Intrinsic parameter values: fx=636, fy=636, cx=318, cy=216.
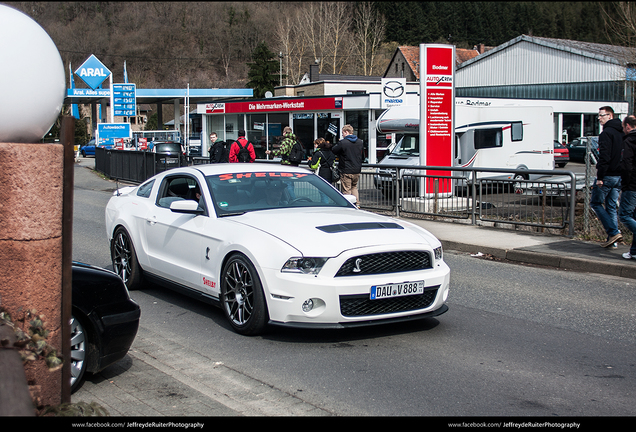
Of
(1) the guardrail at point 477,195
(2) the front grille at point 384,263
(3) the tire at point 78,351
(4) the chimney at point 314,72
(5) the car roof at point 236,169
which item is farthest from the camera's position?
(4) the chimney at point 314,72

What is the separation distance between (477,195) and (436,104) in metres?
3.87

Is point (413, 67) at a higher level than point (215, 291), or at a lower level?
higher

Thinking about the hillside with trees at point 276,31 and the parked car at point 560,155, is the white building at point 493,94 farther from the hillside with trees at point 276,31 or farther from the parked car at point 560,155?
the hillside with trees at point 276,31

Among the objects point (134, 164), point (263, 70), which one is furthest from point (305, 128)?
point (263, 70)

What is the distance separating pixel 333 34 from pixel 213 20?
1327 inches

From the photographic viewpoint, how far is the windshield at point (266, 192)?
6668 mm

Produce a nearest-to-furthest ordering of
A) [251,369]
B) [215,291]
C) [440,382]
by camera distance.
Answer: [440,382] < [251,369] < [215,291]

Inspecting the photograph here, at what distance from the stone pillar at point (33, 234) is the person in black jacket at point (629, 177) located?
7794mm

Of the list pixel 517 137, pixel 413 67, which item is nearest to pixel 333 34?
pixel 413 67

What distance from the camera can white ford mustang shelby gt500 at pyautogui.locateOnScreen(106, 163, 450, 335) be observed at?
5.42 m

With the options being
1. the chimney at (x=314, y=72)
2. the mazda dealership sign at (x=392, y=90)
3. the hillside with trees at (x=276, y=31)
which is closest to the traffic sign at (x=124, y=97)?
the mazda dealership sign at (x=392, y=90)

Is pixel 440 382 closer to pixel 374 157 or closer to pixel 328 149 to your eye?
pixel 328 149

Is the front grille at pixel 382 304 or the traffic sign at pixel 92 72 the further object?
the traffic sign at pixel 92 72

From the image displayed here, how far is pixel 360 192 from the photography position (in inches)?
609
